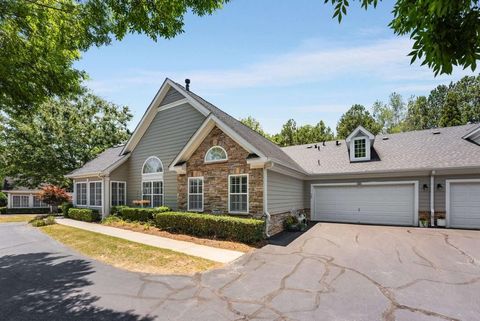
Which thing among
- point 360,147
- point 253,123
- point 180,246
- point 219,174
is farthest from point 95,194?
point 253,123

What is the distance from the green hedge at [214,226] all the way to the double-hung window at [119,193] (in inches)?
252

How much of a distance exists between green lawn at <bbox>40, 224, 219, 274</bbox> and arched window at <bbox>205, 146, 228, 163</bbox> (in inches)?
191

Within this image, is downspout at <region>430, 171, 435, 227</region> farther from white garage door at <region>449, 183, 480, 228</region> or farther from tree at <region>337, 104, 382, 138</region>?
tree at <region>337, 104, 382, 138</region>

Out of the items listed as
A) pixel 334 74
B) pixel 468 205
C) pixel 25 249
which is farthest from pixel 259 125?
pixel 25 249

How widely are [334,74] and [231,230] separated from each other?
1027 cm

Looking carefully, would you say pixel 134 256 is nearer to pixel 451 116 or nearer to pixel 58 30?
pixel 58 30

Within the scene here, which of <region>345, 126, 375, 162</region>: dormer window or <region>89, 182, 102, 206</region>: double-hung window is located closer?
<region>345, 126, 375, 162</region>: dormer window

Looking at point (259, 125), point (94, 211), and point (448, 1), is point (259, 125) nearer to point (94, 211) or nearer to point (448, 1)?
point (94, 211)

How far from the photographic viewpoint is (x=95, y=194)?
62.0 ft

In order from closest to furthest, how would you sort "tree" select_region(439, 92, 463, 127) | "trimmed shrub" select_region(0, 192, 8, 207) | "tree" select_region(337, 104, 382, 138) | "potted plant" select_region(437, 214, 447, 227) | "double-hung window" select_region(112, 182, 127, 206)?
"potted plant" select_region(437, 214, 447, 227) < "double-hung window" select_region(112, 182, 127, 206) < "trimmed shrub" select_region(0, 192, 8, 207) < "tree" select_region(439, 92, 463, 127) < "tree" select_region(337, 104, 382, 138)

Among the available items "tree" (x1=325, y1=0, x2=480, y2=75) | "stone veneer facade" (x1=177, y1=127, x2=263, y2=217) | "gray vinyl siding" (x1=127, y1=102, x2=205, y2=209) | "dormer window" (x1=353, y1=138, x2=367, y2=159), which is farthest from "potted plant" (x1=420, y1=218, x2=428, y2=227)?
"tree" (x1=325, y1=0, x2=480, y2=75)

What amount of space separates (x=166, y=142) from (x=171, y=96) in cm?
294

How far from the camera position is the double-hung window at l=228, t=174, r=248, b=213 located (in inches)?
468

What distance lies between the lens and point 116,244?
10539 mm
